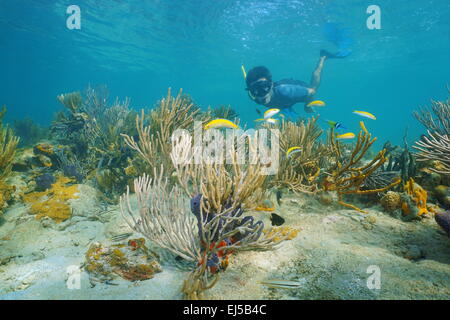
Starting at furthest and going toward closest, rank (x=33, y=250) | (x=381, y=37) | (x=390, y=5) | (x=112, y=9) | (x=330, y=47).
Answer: (x=330, y=47), (x=381, y=37), (x=112, y=9), (x=390, y=5), (x=33, y=250)

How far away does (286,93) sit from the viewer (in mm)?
8180

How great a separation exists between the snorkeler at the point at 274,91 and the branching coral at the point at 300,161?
3.12 m

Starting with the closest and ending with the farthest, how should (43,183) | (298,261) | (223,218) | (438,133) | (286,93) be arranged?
(223,218) < (298,261) < (438,133) < (43,183) < (286,93)

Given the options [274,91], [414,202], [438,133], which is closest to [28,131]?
[274,91]

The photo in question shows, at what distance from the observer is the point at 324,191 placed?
4.11 m

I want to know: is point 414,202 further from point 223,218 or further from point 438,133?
point 223,218

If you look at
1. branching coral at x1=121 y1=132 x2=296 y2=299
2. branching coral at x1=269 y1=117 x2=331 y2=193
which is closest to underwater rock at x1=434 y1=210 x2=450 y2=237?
branching coral at x1=269 y1=117 x2=331 y2=193

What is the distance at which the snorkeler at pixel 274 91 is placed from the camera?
7.43 m

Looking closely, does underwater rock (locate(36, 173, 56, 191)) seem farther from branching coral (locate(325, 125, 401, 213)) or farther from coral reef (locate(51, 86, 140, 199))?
branching coral (locate(325, 125, 401, 213))

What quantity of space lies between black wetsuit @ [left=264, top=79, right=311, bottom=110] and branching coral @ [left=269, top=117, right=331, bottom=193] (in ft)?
11.6

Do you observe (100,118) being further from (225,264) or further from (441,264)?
(441,264)

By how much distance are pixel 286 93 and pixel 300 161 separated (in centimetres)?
454
